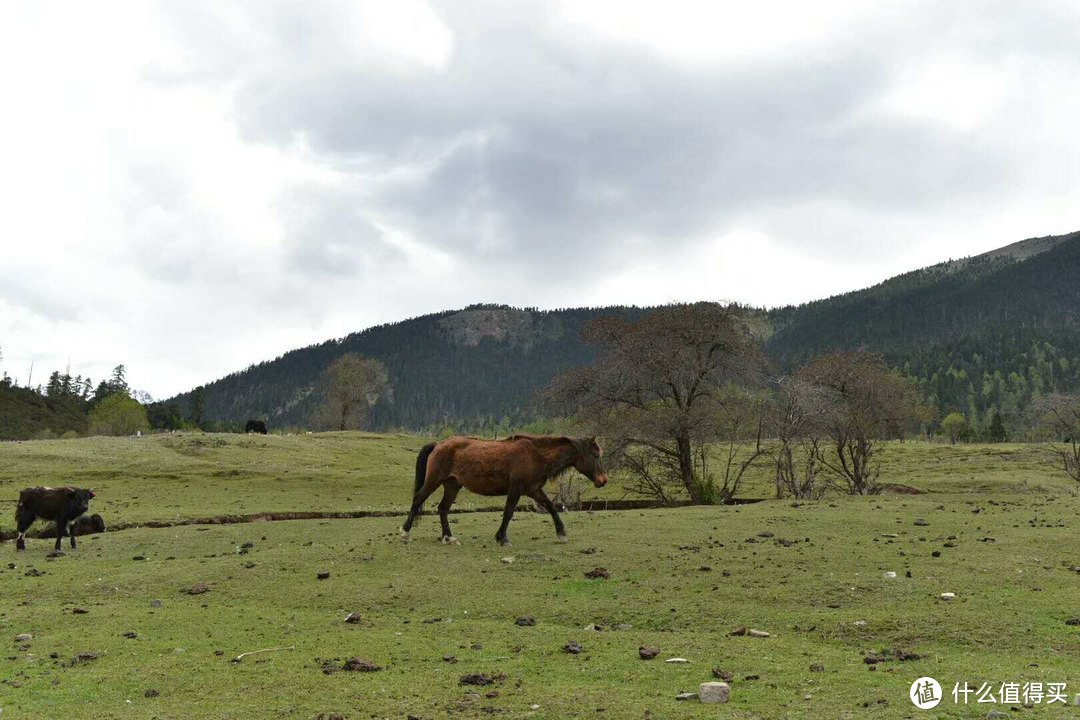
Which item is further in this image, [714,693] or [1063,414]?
[1063,414]

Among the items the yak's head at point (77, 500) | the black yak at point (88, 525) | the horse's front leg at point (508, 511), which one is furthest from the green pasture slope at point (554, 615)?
the black yak at point (88, 525)

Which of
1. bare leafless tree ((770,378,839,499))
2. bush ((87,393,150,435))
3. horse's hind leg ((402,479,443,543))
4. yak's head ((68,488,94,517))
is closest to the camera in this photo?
horse's hind leg ((402,479,443,543))

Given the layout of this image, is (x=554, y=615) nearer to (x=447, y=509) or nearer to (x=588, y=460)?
(x=588, y=460)

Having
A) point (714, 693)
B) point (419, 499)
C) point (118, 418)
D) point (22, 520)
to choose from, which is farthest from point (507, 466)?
point (118, 418)

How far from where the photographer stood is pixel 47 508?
2170 cm

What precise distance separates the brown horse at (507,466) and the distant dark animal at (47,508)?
11.1 metres

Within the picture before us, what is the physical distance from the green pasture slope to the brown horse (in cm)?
130

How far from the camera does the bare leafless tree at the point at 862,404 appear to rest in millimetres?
36250

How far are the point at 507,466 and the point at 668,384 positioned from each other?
19091 mm

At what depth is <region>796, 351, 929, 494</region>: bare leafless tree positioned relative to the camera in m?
36.2

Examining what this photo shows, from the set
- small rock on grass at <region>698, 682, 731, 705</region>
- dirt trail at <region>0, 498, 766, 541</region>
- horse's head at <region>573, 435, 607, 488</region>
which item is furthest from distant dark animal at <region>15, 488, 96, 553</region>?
small rock on grass at <region>698, 682, 731, 705</region>

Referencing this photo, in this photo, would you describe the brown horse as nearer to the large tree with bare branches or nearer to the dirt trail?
the dirt trail

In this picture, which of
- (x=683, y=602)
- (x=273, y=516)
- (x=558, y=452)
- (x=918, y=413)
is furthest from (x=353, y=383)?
(x=683, y=602)

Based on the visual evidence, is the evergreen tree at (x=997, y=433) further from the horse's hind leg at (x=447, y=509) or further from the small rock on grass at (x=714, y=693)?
the small rock on grass at (x=714, y=693)
